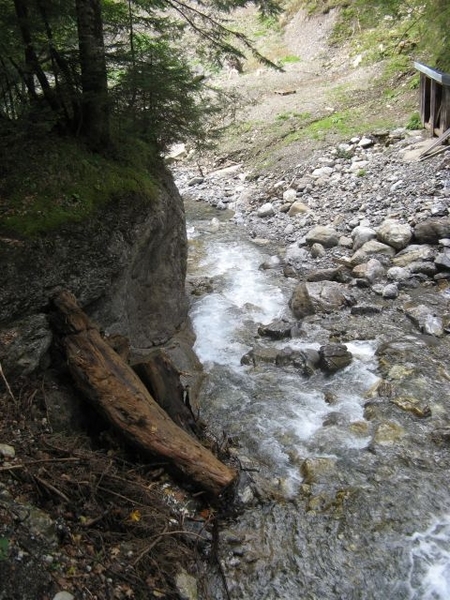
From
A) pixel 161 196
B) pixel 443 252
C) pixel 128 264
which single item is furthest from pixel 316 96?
pixel 128 264

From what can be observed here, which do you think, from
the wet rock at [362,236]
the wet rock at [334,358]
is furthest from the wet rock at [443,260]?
the wet rock at [334,358]

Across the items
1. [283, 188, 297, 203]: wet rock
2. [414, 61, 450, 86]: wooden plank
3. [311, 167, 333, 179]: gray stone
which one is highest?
[414, 61, 450, 86]: wooden plank

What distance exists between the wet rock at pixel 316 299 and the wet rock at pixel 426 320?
126 cm

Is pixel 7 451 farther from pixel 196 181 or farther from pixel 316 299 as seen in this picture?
pixel 196 181

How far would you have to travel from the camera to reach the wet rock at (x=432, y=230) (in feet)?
32.1

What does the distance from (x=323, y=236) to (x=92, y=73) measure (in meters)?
6.97

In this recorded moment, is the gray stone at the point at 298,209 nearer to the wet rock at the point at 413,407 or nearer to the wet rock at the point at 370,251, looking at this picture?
the wet rock at the point at 370,251

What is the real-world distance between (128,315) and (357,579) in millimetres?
4383

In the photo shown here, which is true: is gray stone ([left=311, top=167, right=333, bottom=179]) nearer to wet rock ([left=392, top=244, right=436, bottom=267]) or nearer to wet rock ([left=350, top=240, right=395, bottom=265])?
wet rock ([left=350, top=240, right=395, bottom=265])

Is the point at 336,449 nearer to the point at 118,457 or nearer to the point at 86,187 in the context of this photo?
the point at 118,457

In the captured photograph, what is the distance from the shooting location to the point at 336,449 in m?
5.64

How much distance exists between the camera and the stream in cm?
417

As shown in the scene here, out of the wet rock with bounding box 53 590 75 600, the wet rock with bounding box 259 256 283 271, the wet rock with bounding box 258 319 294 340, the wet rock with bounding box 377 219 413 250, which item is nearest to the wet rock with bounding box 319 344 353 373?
the wet rock with bounding box 258 319 294 340

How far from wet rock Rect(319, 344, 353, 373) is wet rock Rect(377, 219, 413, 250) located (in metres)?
3.94
